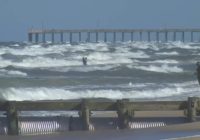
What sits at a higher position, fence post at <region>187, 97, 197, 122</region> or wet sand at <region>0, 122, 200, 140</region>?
fence post at <region>187, 97, 197, 122</region>

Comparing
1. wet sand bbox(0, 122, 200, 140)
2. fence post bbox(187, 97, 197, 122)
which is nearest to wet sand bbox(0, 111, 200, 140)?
wet sand bbox(0, 122, 200, 140)

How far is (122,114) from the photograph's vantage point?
13.8 meters

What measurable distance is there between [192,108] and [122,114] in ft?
4.48

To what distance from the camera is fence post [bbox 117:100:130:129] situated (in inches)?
539

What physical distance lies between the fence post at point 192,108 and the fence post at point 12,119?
335 centimetres

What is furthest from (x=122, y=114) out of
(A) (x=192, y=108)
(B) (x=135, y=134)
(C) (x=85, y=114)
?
(A) (x=192, y=108)

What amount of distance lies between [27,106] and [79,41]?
135578mm

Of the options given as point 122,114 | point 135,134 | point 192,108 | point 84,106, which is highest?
point 84,106

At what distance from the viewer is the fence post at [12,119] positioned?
44.6 feet

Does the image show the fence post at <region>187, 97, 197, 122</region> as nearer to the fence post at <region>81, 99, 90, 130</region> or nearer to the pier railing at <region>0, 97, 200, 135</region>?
the pier railing at <region>0, 97, 200, 135</region>

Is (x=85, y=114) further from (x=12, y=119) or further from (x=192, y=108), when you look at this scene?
(x=192, y=108)

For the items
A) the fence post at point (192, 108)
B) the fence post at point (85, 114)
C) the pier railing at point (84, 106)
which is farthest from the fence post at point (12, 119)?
the fence post at point (192, 108)

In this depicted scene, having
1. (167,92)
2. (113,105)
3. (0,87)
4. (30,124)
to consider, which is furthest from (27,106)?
(0,87)

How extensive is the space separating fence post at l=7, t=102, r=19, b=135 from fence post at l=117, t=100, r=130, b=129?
199 centimetres
